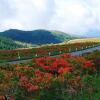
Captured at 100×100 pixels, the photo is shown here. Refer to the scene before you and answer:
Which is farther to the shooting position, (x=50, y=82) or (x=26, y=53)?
(x=26, y=53)

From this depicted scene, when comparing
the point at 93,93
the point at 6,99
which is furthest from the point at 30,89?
the point at 93,93

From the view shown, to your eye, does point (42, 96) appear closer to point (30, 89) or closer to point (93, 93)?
point (30, 89)

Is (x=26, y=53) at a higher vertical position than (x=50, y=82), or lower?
higher

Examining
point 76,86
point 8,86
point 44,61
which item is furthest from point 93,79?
point 8,86

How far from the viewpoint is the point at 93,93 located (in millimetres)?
45406

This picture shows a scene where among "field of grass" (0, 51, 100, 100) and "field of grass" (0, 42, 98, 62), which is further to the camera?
"field of grass" (0, 42, 98, 62)

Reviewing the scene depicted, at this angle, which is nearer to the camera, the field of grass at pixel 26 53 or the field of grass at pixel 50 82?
the field of grass at pixel 50 82

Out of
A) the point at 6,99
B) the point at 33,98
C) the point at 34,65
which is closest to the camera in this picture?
the point at 6,99

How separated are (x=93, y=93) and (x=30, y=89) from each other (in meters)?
10.1

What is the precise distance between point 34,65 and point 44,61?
10.0 ft

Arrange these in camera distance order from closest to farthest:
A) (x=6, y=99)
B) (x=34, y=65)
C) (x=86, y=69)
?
(x=6, y=99)
(x=34, y=65)
(x=86, y=69)

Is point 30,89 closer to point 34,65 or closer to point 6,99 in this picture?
point 6,99

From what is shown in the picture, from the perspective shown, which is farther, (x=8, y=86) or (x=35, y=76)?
(x=35, y=76)

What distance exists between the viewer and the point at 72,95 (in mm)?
40500
